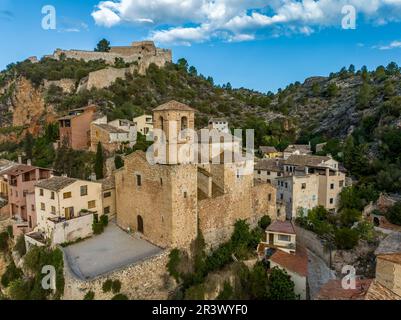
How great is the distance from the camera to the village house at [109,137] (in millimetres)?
37312

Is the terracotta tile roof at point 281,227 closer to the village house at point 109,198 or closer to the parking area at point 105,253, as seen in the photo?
the parking area at point 105,253

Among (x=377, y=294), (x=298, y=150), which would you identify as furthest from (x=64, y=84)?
(x=377, y=294)

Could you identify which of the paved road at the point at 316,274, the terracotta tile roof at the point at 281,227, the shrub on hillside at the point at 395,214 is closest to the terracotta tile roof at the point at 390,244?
the shrub on hillside at the point at 395,214

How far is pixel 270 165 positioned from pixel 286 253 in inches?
601

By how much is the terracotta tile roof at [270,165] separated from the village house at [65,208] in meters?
19.2

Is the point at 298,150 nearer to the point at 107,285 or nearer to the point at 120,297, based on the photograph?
the point at 120,297

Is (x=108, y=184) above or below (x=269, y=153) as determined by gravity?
below

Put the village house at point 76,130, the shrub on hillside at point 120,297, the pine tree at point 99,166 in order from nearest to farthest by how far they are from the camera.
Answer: the shrub on hillside at point 120,297 → the pine tree at point 99,166 → the village house at point 76,130

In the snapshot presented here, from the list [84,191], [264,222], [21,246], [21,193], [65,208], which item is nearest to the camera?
[65,208]

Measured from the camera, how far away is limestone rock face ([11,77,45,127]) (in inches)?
2047

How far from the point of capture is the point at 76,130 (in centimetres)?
3900

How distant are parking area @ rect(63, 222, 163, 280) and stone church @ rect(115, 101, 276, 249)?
0.94 m

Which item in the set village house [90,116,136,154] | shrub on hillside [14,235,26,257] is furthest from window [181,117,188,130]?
village house [90,116,136,154]

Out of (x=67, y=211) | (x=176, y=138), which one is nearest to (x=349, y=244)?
(x=176, y=138)
